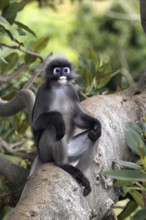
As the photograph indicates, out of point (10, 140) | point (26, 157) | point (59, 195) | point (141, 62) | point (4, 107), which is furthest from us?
point (141, 62)

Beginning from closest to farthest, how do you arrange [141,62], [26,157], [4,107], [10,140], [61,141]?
1. [61,141]
2. [4,107]
3. [26,157]
4. [10,140]
5. [141,62]

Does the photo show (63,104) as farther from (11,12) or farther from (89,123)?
(11,12)

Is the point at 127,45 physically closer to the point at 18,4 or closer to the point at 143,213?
the point at 18,4

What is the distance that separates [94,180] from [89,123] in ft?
1.46

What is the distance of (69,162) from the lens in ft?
11.5

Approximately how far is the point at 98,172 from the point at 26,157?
1.13m

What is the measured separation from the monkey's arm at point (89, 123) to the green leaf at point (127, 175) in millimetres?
716

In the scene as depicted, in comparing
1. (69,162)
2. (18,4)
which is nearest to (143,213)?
(69,162)

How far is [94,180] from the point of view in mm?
3189

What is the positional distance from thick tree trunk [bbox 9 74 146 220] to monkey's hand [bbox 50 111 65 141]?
20 cm

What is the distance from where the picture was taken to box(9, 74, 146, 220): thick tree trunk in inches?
96.0

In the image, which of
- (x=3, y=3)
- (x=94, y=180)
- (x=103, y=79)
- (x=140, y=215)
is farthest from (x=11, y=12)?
(x=140, y=215)

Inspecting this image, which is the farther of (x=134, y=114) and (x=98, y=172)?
(x=134, y=114)

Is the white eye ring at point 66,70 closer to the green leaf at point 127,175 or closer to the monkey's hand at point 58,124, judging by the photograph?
the monkey's hand at point 58,124
